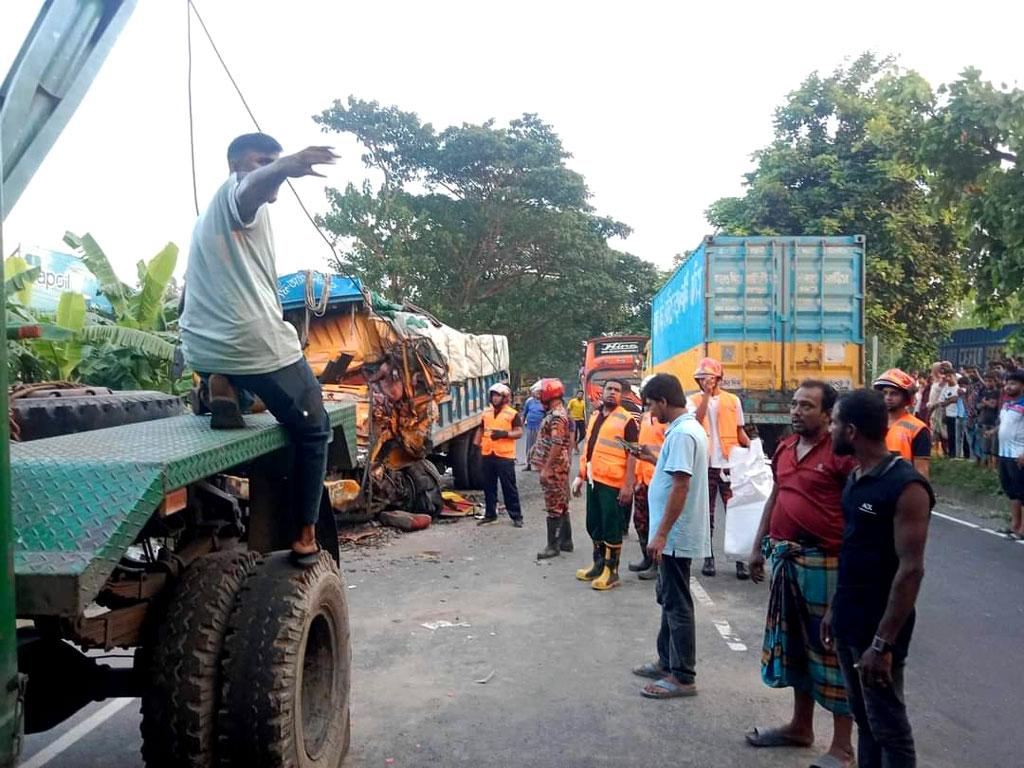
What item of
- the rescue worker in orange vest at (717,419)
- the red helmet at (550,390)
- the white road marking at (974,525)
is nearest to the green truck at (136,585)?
the rescue worker in orange vest at (717,419)

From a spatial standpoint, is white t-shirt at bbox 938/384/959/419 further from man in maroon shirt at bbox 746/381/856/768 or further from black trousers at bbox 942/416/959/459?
man in maroon shirt at bbox 746/381/856/768

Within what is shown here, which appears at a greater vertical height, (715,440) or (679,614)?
Result: (715,440)

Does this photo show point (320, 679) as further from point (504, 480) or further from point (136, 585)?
point (504, 480)

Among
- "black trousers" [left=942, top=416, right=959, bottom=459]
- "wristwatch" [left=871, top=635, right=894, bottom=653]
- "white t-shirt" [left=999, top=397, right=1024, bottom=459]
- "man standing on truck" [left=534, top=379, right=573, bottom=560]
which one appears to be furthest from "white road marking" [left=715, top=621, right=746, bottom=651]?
"black trousers" [left=942, top=416, right=959, bottom=459]

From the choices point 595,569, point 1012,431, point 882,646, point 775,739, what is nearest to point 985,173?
point 1012,431

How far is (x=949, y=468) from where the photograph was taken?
15570 millimetres

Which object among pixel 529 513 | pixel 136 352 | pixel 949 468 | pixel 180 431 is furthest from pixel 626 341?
pixel 180 431

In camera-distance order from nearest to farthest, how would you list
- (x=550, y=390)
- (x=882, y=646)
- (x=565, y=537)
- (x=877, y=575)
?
1. (x=882, y=646)
2. (x=877, y=575)
3. (x=550, y=390)
4. (x=565, y=537)

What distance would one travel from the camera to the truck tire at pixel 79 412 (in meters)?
3.82

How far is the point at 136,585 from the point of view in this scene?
2.85m

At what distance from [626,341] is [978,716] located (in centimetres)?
2206

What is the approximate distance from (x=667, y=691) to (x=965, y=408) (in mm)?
14589

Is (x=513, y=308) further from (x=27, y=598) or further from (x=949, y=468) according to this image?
(x=27, y=598)

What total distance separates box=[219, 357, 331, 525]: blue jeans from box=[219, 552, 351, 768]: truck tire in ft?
0.78
